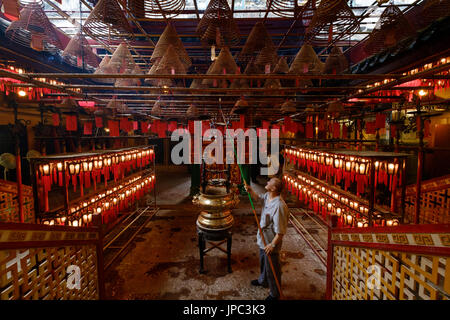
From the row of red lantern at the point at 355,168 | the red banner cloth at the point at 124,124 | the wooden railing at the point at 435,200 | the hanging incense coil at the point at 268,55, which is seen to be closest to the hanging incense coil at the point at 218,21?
the hanging incense coil at the point at 268,55

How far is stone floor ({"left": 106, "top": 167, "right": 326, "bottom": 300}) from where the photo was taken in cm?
457

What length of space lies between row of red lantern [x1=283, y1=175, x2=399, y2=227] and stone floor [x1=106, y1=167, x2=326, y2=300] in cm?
151

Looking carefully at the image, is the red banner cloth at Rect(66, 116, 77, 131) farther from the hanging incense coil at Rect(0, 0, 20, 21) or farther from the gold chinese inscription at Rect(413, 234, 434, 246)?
the gold chinese inscription at Rect(413, 234, 434, 246)

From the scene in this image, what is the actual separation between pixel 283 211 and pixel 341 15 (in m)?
3.72

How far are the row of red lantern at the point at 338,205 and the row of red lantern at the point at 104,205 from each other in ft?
22.0

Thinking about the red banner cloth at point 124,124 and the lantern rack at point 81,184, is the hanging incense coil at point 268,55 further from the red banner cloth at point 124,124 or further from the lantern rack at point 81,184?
the red banner cloth at point 124,124

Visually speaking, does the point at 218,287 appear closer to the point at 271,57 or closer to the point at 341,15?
the point at 271,57

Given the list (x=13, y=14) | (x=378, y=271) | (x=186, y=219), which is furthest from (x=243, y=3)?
(x=186, y=219)

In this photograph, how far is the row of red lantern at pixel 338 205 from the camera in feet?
17.1

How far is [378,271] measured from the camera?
2.39 m

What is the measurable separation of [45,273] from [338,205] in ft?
23.7

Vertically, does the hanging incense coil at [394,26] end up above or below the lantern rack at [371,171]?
above

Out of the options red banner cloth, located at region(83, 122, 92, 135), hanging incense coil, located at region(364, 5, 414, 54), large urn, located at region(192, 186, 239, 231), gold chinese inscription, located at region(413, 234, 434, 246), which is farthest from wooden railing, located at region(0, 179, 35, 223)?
hanging incense coil, located at region(364, 5, 414, 54)

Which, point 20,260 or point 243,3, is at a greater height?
point 243,3
